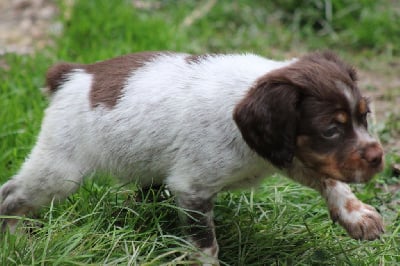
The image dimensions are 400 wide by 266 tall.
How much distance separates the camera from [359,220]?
459 centimetres

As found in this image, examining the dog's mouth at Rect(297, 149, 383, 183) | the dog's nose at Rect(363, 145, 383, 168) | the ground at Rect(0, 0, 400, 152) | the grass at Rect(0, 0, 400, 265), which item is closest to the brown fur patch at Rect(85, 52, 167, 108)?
the grass at Rect(0, 0, 400, 265)

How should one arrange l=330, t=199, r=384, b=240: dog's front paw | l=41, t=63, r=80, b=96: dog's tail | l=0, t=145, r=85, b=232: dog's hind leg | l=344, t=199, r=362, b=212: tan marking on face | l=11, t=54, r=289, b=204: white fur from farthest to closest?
l=41, t=63, r=80, b=96: dog's tail
l=0, t=145, r=85, b=232: dog's hind leg
l=344, t=199, r=362, b=212: tan marking on face
l=330, t=199, r=384, b=240: dog's front paw
l=11, t=54, r=289, b=204: white fur

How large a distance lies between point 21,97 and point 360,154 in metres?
3.61

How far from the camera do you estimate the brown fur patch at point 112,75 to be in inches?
188

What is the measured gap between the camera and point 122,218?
189 inches

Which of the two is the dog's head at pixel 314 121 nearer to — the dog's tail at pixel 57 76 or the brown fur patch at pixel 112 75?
the brown fur patch at pixel 112 75

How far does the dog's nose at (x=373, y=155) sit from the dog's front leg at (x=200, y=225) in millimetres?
948

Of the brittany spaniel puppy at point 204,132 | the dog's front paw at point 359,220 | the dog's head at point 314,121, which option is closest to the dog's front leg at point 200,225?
the brittany spaniel puppy at point 204,132

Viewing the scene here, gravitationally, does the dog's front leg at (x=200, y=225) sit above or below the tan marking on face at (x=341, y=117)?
below

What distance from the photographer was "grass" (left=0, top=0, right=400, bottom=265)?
4512 mm

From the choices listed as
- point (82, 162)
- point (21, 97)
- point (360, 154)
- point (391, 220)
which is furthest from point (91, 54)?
point (360, 154)

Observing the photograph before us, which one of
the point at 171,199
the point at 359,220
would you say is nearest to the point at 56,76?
the point at 171,199

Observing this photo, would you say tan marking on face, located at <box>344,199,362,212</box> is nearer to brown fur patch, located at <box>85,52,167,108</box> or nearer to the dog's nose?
the dog's nose

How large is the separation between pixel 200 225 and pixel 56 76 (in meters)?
1.37
